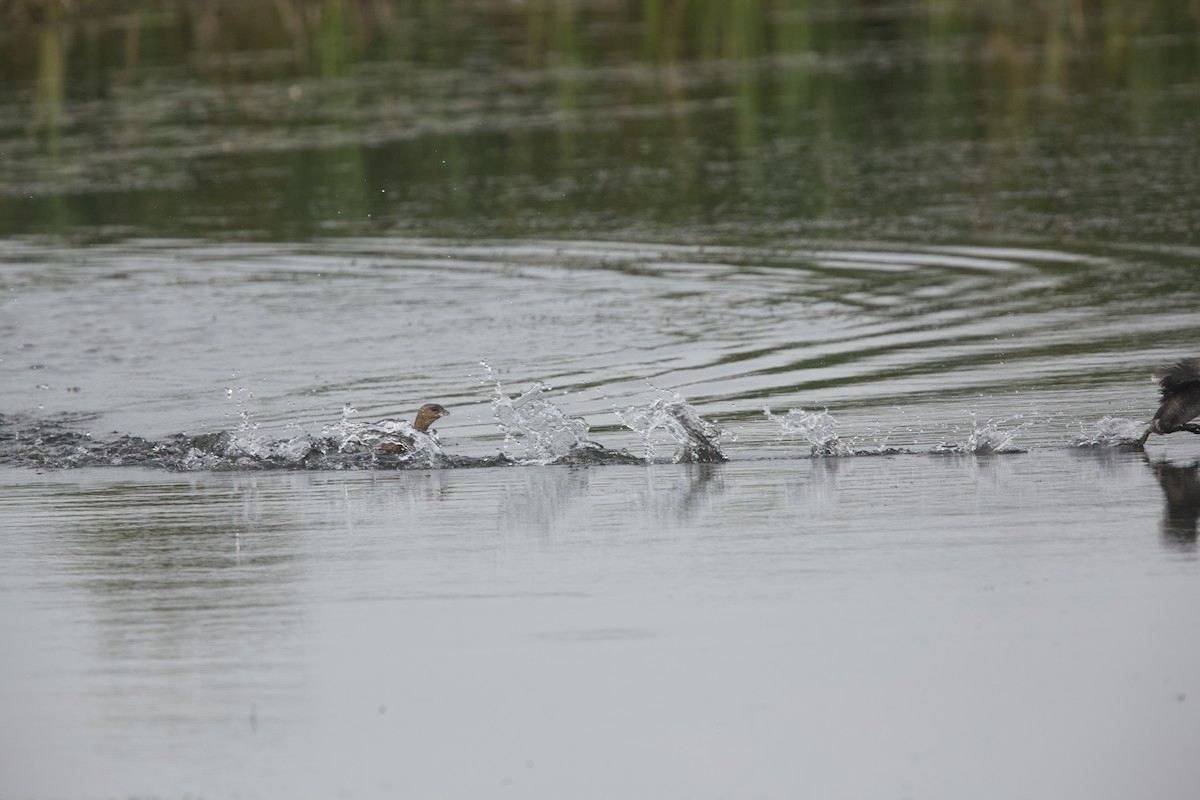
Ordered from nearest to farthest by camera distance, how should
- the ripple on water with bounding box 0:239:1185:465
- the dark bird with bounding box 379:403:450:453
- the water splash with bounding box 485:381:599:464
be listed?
the water splash with bounding box 485:381:599:464 → the dark bird with bounding box 379:403:450:453 → the ripple on water with bounding box 0:239:1185:465

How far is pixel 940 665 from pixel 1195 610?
1.28 m

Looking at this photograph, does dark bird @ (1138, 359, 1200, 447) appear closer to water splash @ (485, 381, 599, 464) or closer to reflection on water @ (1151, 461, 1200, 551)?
reflection on water @ (1151, 461, 1200, 551)

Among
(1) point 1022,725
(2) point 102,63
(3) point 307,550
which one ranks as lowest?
(1) point 1022,725

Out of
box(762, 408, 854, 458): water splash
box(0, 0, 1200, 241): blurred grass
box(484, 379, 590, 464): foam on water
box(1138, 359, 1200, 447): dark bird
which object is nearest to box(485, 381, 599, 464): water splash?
box(484, 379, 590, 464): foam on water

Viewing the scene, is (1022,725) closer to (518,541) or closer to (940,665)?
(940,665)

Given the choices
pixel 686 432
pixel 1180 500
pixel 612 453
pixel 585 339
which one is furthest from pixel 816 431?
pixel 585 339

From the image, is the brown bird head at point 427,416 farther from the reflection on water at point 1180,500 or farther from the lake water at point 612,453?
the reflection on water at point 1180,500

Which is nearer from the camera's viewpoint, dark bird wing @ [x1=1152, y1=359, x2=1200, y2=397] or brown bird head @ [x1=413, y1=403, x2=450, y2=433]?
dark bird wing @ [x1=1152, y1=359, x2=1200, y2=397]

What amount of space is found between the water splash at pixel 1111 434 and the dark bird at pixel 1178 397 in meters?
0.39

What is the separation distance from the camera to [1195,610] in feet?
28.0

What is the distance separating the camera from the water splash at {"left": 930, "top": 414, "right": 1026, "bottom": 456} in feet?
39.9

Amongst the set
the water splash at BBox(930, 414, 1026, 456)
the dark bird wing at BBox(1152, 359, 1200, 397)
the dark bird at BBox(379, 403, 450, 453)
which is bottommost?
the water splash at BBox(930, 414, 1026, 456)

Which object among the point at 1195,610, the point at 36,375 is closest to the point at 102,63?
the point at 36,375

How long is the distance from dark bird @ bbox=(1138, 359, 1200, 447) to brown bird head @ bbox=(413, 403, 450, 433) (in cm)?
441
